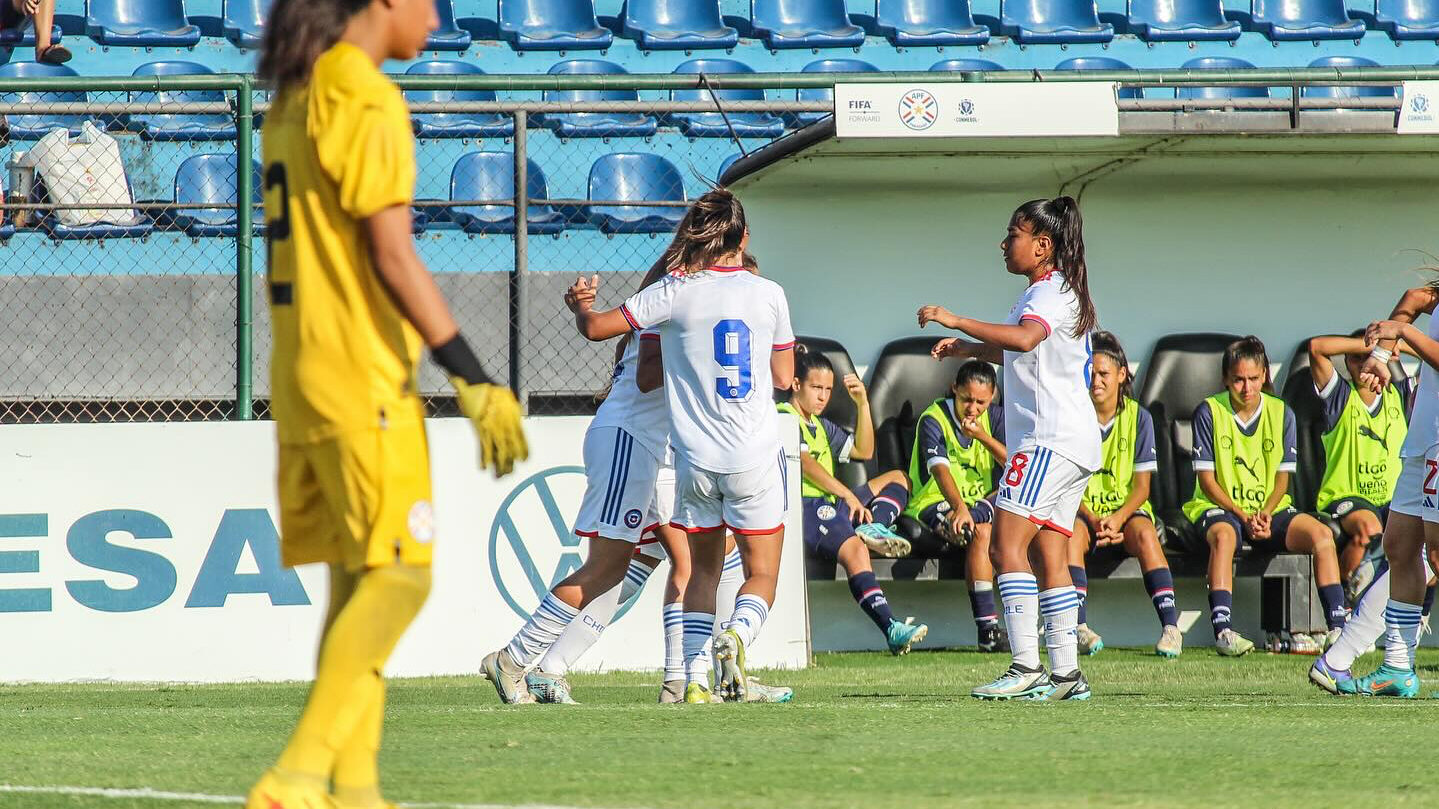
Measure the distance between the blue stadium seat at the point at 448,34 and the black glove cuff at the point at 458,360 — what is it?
36.5 feet

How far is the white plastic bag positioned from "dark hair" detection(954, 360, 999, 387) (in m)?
5.26

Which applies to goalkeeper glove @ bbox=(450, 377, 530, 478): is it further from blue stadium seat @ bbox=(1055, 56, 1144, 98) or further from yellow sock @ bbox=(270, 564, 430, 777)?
blue stadium seat @ bbox=(1055, 56, 1144, 98)

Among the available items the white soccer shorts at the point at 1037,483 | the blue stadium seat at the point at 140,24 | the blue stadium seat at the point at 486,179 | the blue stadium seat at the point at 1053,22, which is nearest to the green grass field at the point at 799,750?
the white soccer shorts at the point at 1037,483

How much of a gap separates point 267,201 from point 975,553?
728 cm

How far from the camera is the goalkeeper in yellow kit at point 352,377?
10.2 ft

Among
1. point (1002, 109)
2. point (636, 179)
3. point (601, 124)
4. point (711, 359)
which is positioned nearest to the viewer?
point (711, 359)

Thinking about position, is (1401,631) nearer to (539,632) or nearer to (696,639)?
(696,639)

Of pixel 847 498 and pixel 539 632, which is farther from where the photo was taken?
pixel 847 498

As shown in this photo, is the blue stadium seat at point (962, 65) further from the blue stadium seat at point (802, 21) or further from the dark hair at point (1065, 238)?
the dark hair at point (1065, 238)

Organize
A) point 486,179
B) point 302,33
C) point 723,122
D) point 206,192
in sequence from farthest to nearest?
1. point 723,122
2. point 486,179
3. point 206,192
4. point 302,33

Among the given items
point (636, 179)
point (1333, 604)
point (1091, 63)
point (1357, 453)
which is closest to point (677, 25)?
point (636, 179)

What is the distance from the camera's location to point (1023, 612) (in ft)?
21.9

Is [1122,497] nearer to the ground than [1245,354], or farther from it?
nearer to the ground

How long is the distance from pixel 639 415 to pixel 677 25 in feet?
27.3
